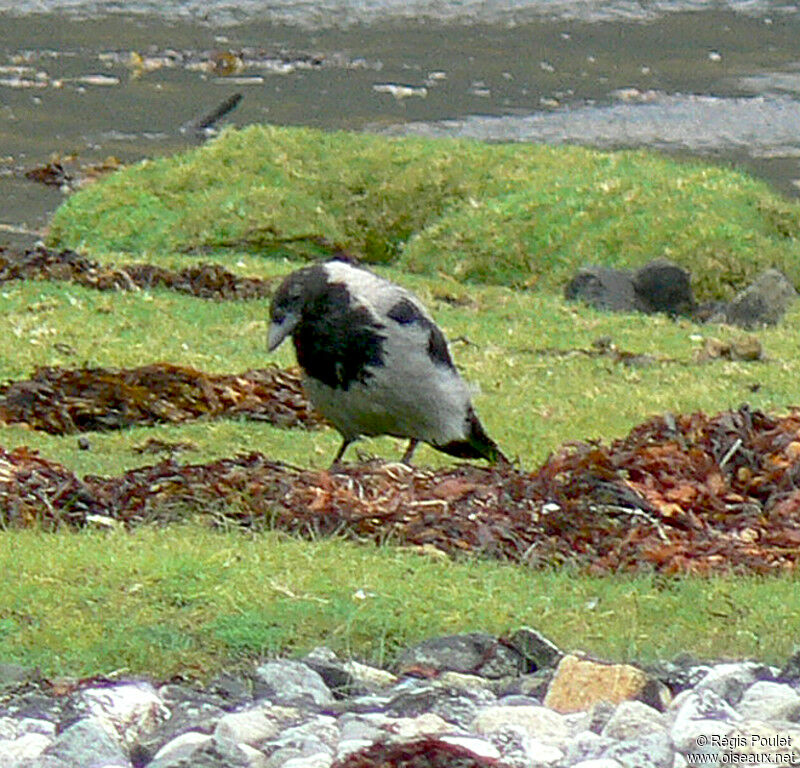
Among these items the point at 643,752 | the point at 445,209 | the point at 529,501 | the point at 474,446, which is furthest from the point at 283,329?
the point at 445,209

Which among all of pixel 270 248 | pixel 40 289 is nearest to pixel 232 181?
pixel 270 248

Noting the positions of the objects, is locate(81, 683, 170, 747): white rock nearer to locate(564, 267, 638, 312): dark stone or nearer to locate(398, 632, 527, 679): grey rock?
locate(398, 632, 527, 679): grey rock

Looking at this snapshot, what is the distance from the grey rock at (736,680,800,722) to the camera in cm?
548

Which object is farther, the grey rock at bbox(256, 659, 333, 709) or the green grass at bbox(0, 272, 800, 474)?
the green grass at bbox(0, 272, 800, 474)

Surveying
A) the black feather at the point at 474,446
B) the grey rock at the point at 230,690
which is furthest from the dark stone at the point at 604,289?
the grey rock at the point at 230,690

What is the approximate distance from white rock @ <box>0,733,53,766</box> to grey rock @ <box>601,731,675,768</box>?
147 cm

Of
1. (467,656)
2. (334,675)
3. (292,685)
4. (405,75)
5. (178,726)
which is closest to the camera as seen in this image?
(178,726)

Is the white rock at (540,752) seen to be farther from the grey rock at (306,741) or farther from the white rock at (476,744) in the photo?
the grey rock at (306,741)

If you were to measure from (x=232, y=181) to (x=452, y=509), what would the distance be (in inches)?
422

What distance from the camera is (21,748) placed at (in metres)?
5.31

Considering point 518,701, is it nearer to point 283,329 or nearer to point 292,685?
point 292,685

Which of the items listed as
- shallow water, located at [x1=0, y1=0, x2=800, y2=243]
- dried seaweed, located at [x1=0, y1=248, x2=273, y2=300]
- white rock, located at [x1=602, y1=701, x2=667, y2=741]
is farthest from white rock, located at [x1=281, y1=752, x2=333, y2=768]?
shallow water, located at [x1=0, y1=0, x2=800, y2=243]

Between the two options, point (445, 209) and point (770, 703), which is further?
point (445, 209)

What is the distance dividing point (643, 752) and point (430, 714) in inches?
25.9
